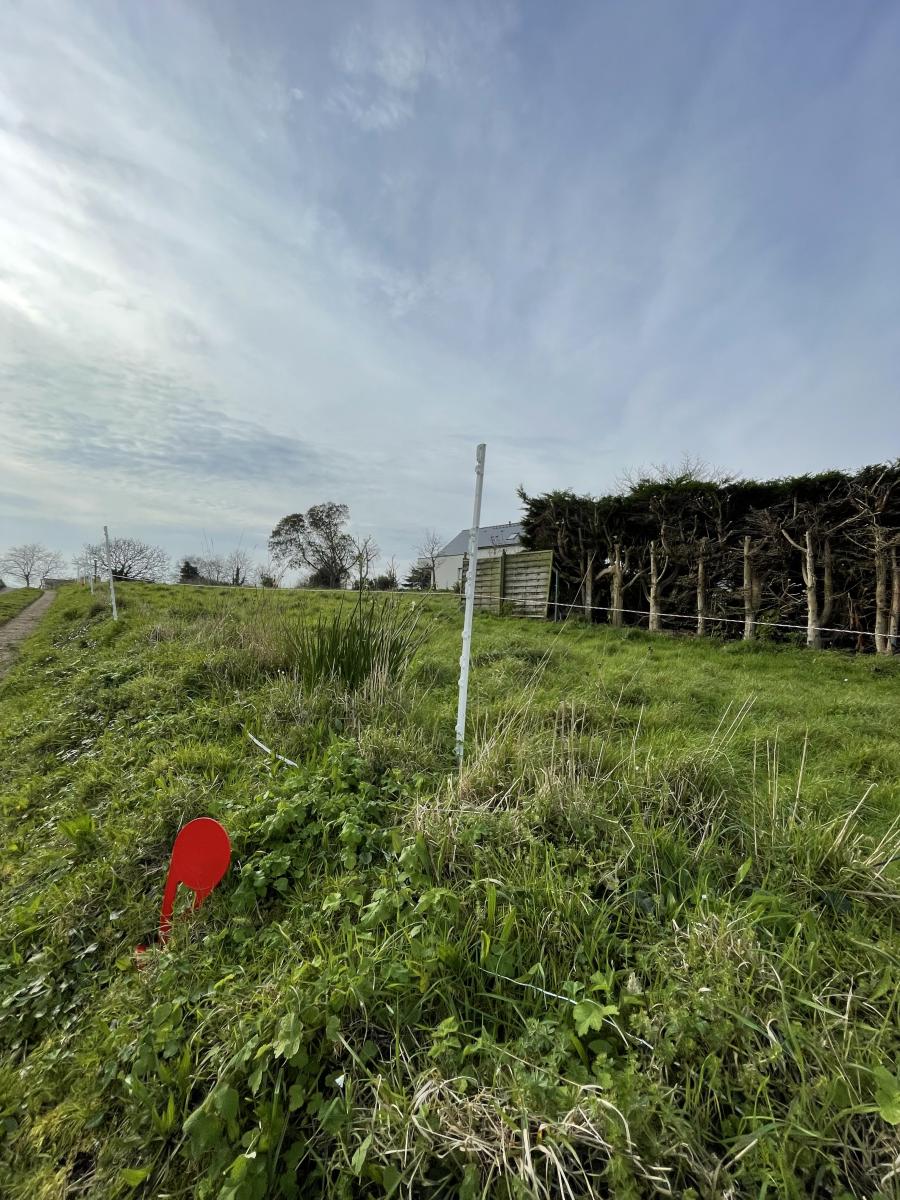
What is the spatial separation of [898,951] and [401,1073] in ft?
5.06

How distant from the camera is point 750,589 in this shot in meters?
8.66

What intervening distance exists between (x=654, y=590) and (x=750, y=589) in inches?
66.7

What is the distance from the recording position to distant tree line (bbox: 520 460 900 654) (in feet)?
24.9

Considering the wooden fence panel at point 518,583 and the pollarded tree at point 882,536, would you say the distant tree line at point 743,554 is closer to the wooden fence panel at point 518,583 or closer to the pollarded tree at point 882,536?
the pollarded tree at point 882,536

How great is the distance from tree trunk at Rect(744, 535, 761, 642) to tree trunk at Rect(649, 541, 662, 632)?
154 centimetres

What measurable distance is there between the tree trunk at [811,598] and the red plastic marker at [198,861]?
8.71 metres

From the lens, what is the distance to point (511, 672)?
210 inches

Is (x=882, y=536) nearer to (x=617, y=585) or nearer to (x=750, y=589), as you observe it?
(x=750, y=589)

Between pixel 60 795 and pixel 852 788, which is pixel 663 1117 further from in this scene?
pixel 60 795

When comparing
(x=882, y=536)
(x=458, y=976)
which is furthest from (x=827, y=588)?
(x=458, y=976)

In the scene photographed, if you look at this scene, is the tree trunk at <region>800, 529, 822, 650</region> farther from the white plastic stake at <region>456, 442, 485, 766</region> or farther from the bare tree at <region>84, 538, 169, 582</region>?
the bare tree at <region>84, 538, 169, 582</region>

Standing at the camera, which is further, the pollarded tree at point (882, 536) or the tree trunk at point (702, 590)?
the tree trunk at point (702, 590)

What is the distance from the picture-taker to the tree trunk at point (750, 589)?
862 cm

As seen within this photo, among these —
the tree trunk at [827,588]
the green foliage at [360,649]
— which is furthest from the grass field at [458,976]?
the tree trunk at [827,588]
